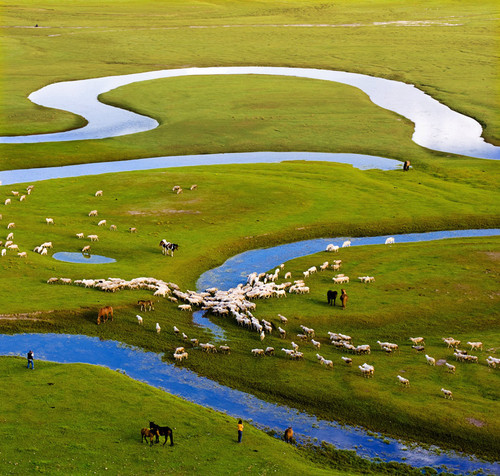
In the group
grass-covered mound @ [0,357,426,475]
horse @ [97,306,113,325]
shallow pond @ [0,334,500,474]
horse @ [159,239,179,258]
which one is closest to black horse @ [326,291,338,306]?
shallow pond @ [0,334,500,474]

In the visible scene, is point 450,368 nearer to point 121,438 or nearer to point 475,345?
point 475,345

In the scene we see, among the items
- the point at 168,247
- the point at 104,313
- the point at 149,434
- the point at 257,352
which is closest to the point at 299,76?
the point at 168,247

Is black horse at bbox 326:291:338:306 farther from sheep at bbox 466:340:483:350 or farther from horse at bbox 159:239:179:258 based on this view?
horse at bbox 159:239:179:258

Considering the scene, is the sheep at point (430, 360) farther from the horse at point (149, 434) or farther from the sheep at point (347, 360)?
the horse at point (149, 434)

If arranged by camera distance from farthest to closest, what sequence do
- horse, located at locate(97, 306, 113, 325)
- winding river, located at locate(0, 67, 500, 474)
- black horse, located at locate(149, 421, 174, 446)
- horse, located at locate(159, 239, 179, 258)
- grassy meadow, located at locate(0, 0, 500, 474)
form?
horse, located at locate(159, 239, 179, 258) → horse, located at locate(97, 306, 113, 325) → winding river, located at locate(0, 67, 500, 474) → grassy meadow, located at locate(0, 0, 500, 474) → black horse, located at locate(149, 421, 174, 446)

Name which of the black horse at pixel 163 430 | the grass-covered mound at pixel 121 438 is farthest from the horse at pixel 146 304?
the black horse at pixel 163 430

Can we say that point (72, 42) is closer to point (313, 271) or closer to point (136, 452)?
point (313, 271)

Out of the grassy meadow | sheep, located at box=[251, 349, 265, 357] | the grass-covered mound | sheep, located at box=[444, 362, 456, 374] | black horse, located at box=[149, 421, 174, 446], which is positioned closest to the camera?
the grass-covered mound
